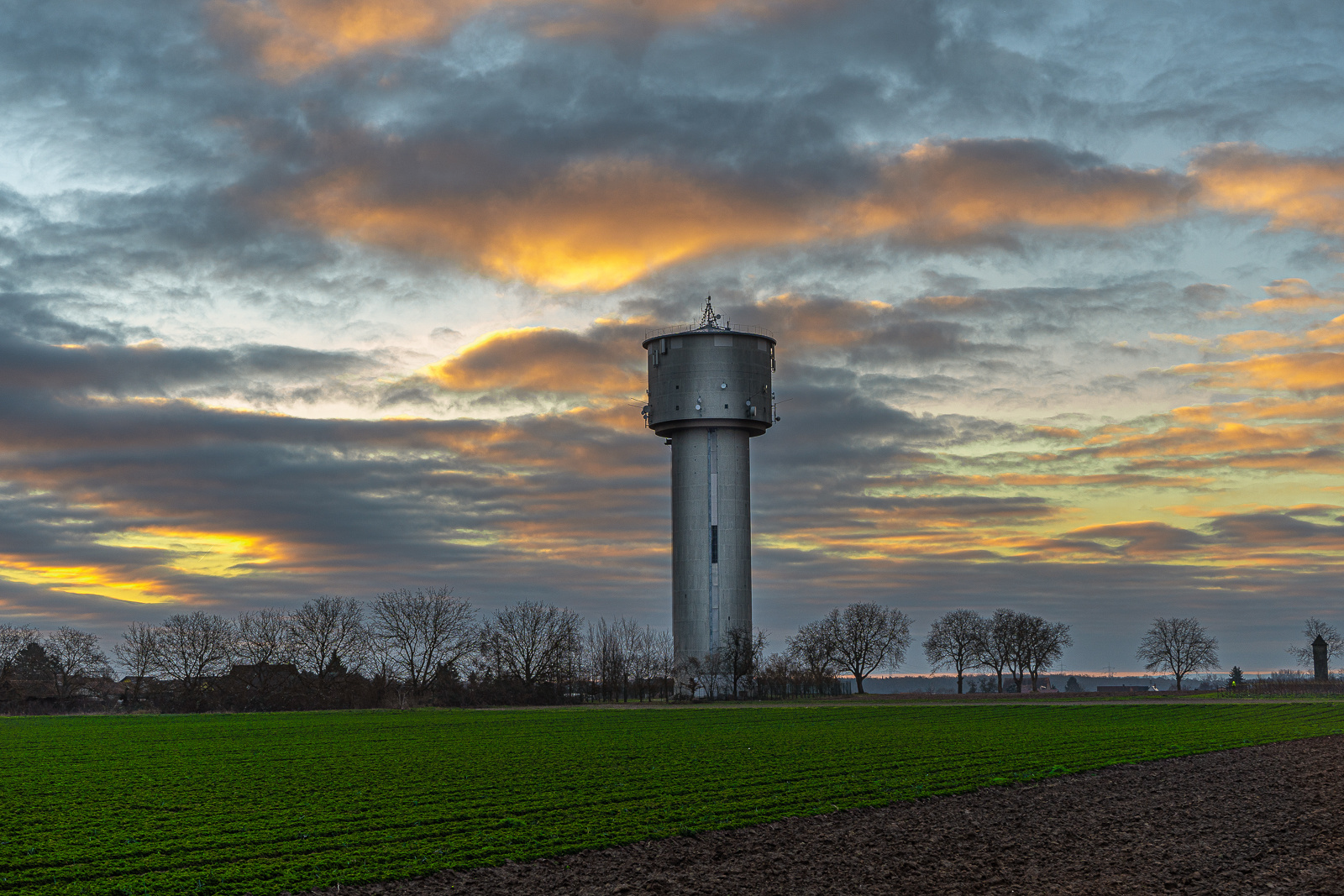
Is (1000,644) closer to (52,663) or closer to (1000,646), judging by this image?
(1000,646)

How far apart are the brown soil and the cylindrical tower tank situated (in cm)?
8019

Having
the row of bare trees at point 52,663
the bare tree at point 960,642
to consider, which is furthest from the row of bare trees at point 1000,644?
the row of bare trees at point 52,663

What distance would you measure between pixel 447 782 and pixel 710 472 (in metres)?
78.4

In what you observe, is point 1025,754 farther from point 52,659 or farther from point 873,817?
point 52,659

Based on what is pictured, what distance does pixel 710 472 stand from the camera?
111m

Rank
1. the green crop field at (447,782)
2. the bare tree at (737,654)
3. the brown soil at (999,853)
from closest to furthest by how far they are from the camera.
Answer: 1. the brown soil at (999,853)
2. the green crop field at (447,782)
3. the bare tree at (737,654)

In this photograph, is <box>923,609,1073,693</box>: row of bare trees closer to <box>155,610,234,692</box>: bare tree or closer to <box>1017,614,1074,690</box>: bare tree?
<box>1017,614,1074,690</box>: bare tree

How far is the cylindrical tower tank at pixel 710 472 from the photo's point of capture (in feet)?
364

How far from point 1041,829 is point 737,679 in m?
89.3

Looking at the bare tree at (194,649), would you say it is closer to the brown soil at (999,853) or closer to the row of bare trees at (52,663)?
the row of bare trees at (52,663)

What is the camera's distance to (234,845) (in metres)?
22.8

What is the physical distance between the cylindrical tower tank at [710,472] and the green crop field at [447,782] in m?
41.4

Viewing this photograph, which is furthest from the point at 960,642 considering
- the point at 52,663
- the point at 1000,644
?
the point at 52,663

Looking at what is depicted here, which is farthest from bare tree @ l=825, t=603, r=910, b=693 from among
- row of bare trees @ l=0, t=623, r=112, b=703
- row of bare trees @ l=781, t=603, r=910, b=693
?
row of bare trees @ l=0, t=623, r=112, b=703
